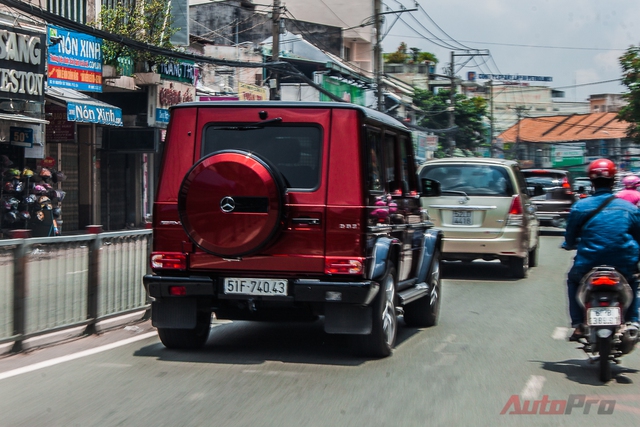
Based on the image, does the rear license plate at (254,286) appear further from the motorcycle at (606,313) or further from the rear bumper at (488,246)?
the rear bumper at (488,246)

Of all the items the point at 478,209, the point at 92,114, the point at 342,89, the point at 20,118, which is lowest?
the point at 478,209

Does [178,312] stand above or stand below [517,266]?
above

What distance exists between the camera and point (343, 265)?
21.4 feet

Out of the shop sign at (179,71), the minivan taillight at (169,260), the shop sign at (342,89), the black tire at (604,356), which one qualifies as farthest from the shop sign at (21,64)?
the shop sign at (342,89)

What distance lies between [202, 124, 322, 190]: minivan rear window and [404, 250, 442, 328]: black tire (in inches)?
106

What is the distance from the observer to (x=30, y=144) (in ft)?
66.1

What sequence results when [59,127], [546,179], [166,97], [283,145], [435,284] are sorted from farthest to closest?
[166,97], [546,179], [59,127], [435,284], [283,145]

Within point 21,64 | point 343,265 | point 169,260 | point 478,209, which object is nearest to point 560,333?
point 343,265

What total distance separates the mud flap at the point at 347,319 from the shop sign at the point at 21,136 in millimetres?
15254

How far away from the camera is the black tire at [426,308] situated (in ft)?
29.0

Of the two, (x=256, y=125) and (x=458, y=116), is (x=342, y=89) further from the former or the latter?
(x=256, y=125)

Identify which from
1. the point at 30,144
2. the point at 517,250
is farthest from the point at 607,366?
the point at 30,144

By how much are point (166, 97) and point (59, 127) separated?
4.98 meters

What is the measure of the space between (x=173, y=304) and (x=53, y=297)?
1.24 meters
